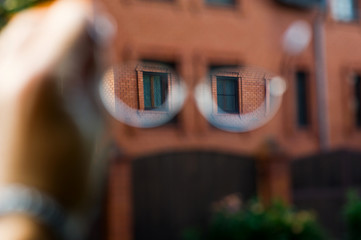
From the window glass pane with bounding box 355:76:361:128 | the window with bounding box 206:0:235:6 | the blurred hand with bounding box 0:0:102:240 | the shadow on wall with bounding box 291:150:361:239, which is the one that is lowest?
the shadow on wall with bounding box 291:150:361:239

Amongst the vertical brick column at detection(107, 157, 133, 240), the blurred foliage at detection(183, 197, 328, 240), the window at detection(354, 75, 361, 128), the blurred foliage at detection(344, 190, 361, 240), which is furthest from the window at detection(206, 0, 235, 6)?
the blurred foliage at detection(344, 190, 361, 240)

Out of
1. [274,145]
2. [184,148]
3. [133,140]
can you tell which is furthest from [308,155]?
[133,140]

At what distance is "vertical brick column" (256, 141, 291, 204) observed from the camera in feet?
40.4

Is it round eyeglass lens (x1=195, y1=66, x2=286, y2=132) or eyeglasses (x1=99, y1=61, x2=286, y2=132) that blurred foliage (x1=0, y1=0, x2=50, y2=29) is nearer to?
eyeglasses (x1=99, y1=61, x2=286, y2=132)

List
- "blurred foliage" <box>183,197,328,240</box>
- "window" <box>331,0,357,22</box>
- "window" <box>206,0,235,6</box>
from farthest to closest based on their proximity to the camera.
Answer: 1. "window" <box>331,0,357,22</box>
2. "window" <box>206,0,235,6</box>
3. "blurred foliage" <box>183,197,328,240</box>

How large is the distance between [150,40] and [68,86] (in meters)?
10.0

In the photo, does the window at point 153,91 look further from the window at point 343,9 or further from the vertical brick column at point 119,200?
the window at point 343,9

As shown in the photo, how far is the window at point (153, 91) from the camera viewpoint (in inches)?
36.3

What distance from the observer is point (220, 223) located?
10016 millimetres

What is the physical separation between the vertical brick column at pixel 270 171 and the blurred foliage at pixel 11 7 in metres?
10.8

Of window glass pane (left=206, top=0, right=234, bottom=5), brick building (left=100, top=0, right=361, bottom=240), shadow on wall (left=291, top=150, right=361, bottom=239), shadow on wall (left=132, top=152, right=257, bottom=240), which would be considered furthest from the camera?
shadow on wall (left=291, top=150, right=361, bottom=239)

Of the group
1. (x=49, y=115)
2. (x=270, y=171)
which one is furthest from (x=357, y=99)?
(x=49, y=115)

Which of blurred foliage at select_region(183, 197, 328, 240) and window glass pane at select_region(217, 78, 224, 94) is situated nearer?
window glass pane at select_region(217, 78, 224, 94)

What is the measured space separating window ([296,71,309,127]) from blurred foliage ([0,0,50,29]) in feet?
41.4
